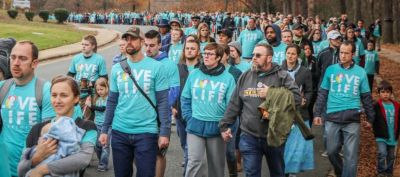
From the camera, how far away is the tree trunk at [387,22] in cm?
3306

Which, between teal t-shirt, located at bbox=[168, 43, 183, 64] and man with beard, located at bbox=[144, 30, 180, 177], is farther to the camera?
teal t-shirt, located at bbox=[168, 43, 183, 64]

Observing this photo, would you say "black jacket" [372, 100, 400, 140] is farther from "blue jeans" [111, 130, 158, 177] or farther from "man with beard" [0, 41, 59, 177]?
"man with beard" [0, 41, 59, 177]

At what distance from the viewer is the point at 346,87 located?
7793mm

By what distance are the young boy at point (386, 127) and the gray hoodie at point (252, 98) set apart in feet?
7.59

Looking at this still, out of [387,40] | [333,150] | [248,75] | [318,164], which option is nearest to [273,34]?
[318,164]

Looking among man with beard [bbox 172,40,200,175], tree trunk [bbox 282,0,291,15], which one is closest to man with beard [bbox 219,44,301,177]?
man with beard [bbox 172,40,200,175]

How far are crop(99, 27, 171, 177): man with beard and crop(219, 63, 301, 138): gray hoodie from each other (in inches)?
33.0

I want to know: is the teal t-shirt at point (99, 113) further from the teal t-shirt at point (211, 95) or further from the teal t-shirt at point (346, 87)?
the teal t-shirt at point (346, 87)

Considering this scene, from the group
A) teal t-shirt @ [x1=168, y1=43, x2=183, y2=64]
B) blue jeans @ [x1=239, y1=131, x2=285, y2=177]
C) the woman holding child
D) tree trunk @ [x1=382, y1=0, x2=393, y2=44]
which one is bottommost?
blue jeans @ [x1=239, y1=131, x2=285, y2=177]

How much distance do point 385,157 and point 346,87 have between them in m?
1.38

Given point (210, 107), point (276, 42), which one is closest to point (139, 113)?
point (210, 107)

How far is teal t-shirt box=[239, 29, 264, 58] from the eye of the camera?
14.0 m

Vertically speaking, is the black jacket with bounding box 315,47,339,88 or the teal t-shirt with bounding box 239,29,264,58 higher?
the teal t-shirt with bounding box 239,29,264,58

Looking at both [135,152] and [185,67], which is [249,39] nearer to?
[185,67]
